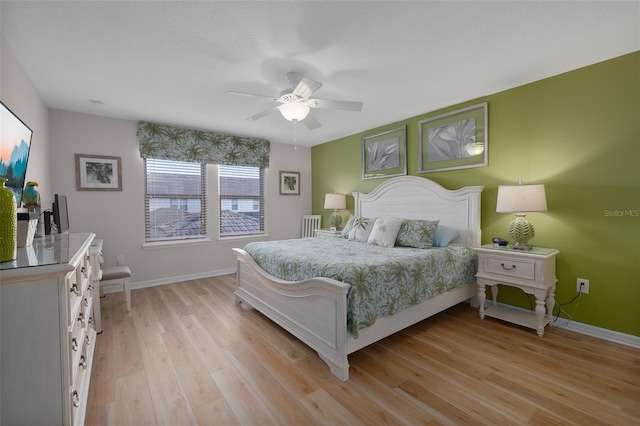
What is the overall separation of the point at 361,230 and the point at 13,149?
3108 mm

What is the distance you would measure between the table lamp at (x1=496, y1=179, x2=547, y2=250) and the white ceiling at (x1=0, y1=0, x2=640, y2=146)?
108 centimetres

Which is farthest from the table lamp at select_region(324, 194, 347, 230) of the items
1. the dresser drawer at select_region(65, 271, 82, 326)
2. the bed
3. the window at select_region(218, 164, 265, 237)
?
the dresser drawer at select_region(65, 271, 82, 326)

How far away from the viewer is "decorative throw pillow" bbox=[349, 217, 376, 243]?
3.44m

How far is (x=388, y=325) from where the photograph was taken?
2.19 meters

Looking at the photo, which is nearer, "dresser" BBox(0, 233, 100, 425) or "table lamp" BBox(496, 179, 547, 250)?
"dresser" BBox(0, 233, 100, 425)

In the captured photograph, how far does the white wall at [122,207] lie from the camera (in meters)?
3.45

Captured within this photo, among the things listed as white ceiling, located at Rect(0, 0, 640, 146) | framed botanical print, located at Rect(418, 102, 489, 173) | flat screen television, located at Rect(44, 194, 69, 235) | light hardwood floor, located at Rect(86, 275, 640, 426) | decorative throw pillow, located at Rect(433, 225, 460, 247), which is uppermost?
white ceiling, located at Rect(0, 0, 640, 146)

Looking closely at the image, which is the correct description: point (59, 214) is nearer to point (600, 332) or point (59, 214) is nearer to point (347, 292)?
point (347, 292)

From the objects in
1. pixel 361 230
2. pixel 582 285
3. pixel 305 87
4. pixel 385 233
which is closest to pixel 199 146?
pixel 305 87

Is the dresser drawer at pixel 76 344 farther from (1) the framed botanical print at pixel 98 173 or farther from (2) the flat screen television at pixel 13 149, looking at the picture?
(1) the framed botanical print at pixel 98 173

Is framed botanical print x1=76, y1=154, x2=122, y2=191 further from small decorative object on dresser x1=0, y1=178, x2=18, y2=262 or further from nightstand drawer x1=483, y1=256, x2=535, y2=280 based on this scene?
nightstand drawer x1=483, y1=256, x2=535, y2=280

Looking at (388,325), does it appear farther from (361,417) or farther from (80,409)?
(80,409)

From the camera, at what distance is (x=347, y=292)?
1906 mm

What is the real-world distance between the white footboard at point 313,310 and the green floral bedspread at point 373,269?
0.26ft
